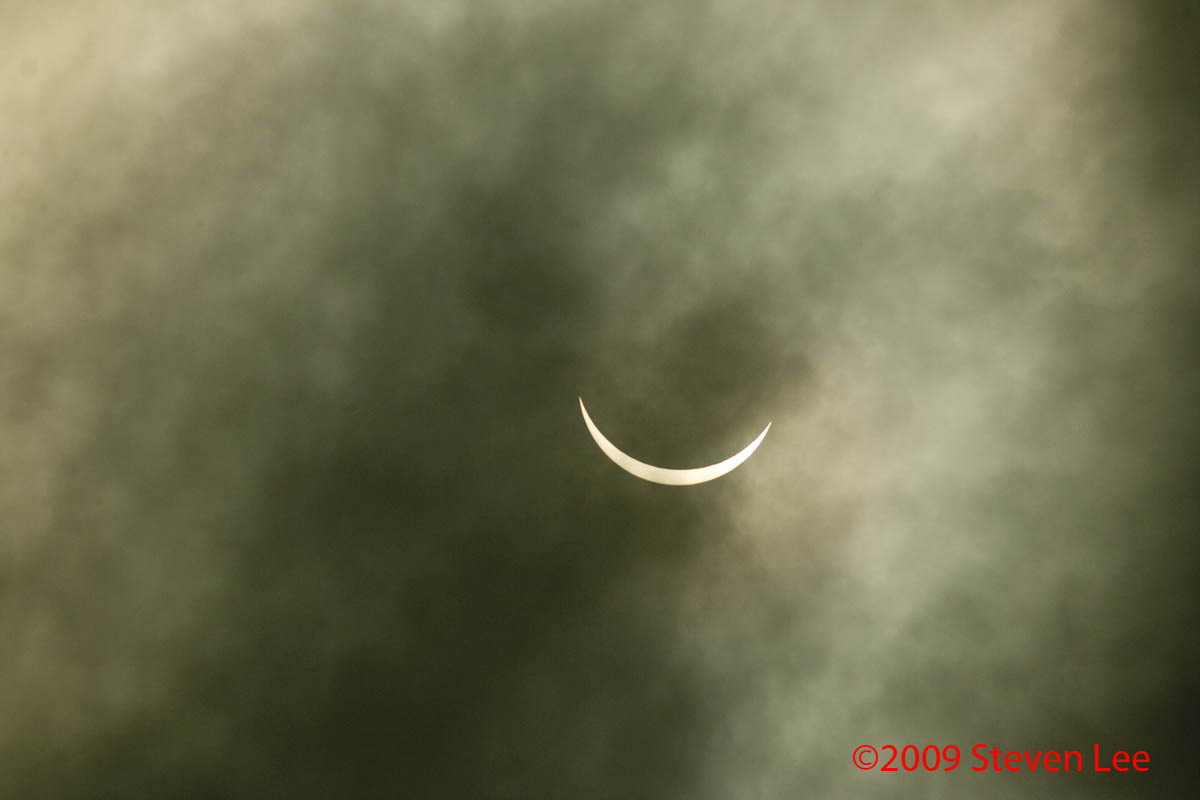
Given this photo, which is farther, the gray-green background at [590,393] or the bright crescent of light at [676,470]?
the bright crescent of light at [676,470]

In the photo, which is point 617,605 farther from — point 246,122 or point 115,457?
point 246,122

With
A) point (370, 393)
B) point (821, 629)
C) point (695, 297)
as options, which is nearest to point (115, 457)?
point (370, 393)

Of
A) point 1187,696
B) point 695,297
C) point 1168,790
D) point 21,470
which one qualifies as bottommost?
point 1168,790

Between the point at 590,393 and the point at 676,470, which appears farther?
the point at 590,393

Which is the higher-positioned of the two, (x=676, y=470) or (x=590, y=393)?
(x=590, y=393)
